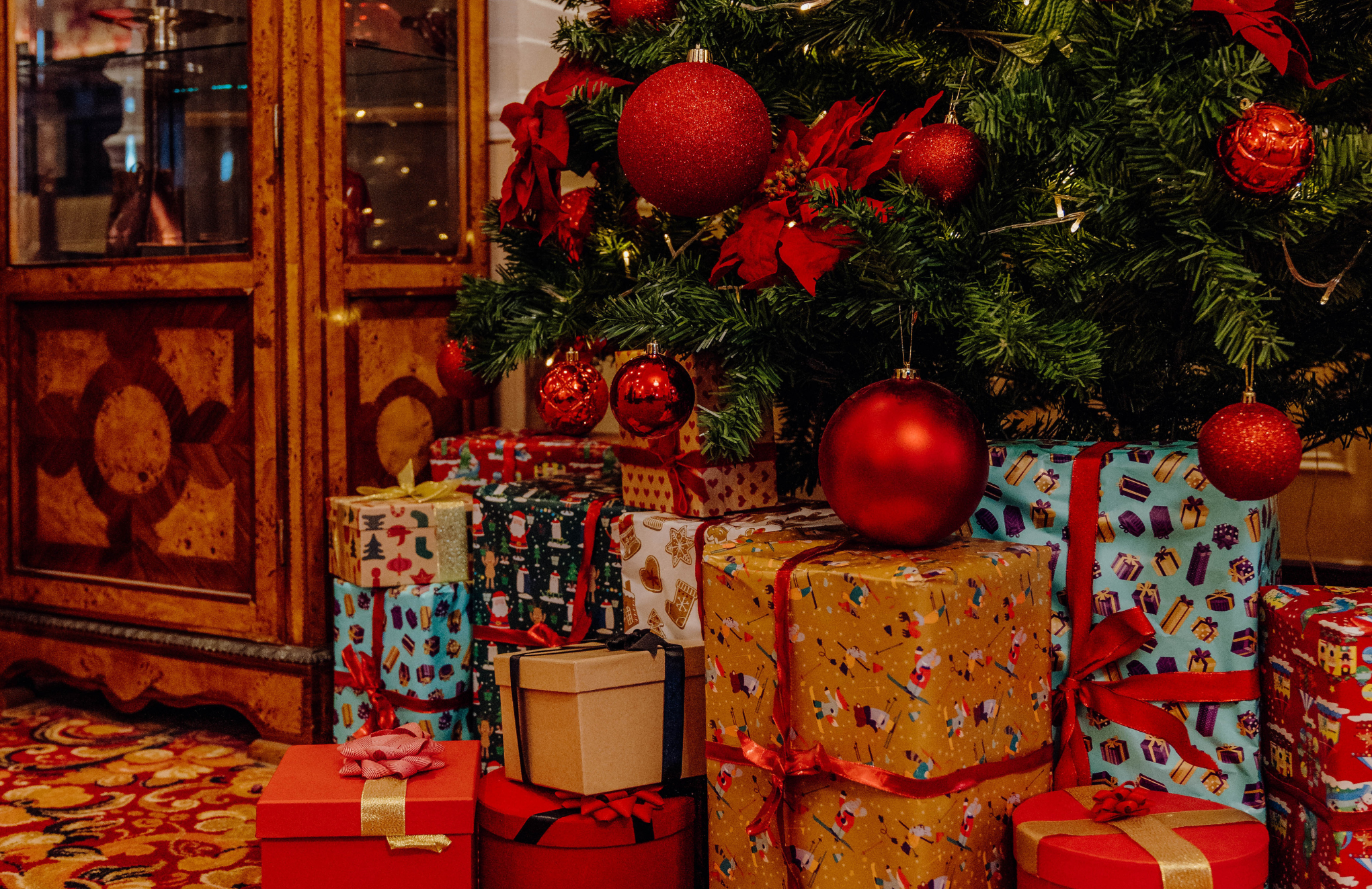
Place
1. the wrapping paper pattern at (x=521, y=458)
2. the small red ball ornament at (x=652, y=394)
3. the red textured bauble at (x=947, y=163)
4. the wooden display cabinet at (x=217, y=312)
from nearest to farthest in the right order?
the red textured bauble at (x=947, y=163), the small red ball ornament at (x=652, y=394), the wrapping paper pattern at (x=521, y=458), the wooden display cabinet at (x=217, y=312)

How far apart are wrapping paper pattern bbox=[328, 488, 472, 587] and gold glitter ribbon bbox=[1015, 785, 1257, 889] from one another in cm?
101

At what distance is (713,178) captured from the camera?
1.28 meters

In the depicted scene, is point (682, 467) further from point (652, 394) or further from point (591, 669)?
point (591, 669)

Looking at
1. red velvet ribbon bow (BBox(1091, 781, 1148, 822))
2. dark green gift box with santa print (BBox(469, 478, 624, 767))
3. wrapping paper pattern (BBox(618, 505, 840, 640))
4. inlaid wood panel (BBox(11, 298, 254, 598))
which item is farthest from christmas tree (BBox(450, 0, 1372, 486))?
inlaid wood panel (BBox(11, 298, 254, 598))

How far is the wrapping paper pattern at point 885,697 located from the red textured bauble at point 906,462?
0.04m

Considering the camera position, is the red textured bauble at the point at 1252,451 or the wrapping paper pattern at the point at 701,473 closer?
the red textured bauble at the point at 1252,451

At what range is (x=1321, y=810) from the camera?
1081 mm

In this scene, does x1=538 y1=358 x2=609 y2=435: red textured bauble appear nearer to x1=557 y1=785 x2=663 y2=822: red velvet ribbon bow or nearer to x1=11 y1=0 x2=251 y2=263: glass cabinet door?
x1=557 y1=785 x2=663 y2=822: red velvet ribbon bow

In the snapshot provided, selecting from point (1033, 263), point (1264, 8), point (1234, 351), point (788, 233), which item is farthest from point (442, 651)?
point (1264, 8)

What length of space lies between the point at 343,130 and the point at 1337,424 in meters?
1.62

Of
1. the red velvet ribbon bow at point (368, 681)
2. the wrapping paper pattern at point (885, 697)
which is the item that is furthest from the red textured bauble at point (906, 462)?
the red velvet ribbon bow at point (368, 681)

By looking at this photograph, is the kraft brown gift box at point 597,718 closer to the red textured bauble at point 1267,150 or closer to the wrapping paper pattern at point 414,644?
the wrapping paper pattern at point 414,644

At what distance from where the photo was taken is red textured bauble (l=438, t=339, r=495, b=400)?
192cm

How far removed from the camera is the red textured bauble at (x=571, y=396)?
1534mm
